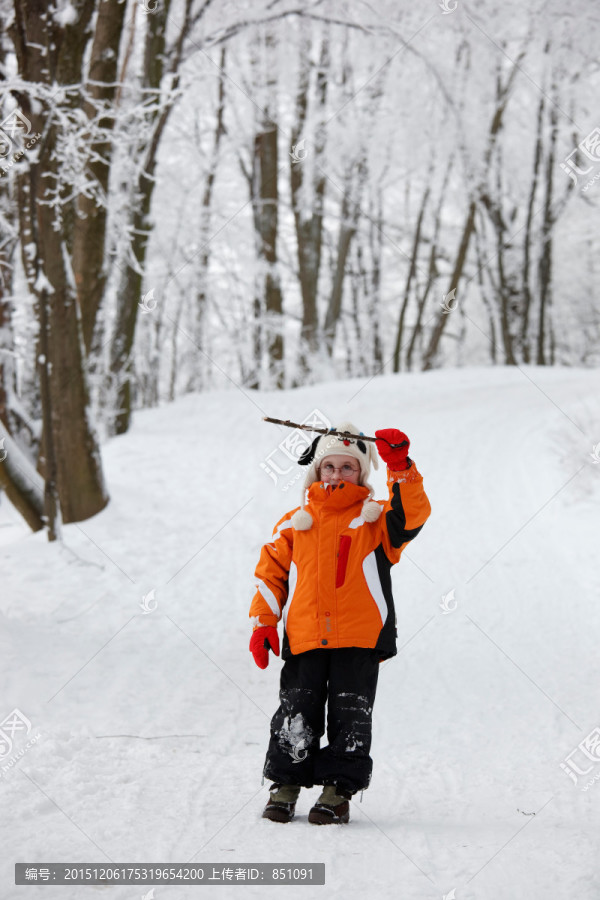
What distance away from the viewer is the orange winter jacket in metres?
3.07

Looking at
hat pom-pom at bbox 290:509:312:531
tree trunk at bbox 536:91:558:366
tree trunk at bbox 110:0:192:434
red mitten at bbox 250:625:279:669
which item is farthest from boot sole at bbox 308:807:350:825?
tree trunk at bbox 536:91:558:366

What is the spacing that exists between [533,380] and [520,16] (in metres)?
6.02

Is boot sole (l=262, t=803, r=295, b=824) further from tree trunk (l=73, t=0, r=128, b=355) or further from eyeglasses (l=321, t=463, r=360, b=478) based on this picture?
tree trunk (l=73, t=0, r=128, b=355)

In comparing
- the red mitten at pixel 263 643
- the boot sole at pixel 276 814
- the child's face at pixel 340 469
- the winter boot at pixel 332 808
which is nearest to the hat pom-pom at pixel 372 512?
the child's face at pixel 340 469

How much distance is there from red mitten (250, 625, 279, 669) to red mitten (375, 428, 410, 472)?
2.63 ft

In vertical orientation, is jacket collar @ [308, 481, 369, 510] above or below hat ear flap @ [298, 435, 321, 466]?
below

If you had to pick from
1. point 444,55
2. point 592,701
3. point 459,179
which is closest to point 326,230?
point 459,179

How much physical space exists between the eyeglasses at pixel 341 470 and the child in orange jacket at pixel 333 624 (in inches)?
2.7

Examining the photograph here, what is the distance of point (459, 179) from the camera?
18.5 m

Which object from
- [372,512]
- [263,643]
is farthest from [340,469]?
[263,643]

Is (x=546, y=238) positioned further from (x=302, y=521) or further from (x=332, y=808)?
(x=332, y=808)

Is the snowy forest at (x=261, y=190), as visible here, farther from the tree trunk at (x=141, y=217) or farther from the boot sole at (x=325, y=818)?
the boot sole at (x=325, y=818)

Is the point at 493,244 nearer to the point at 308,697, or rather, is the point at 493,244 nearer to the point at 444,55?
the point at 444,55

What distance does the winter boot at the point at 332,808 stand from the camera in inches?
113
